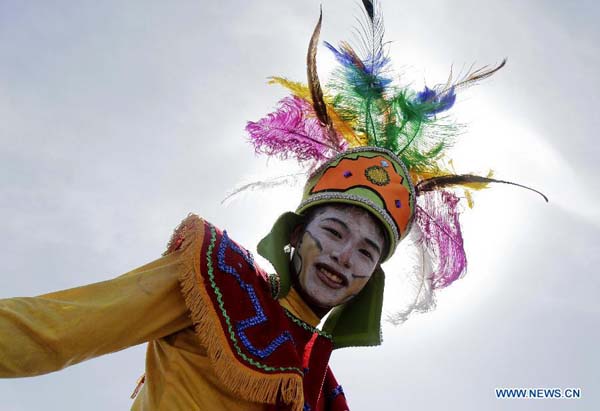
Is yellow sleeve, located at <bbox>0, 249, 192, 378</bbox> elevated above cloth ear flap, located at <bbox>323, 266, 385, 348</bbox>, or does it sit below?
below

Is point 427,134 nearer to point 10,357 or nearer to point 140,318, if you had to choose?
point 140,318

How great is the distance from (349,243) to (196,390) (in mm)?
1066

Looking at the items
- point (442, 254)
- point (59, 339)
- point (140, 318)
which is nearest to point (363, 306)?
point (442, 254)

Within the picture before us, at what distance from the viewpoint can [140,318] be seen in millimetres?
2814

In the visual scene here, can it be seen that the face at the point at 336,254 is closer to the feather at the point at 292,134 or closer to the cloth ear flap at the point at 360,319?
the cloth ear flap at the point at 360,319

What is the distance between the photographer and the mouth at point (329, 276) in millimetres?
3557

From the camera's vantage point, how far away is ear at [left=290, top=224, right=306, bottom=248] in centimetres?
377

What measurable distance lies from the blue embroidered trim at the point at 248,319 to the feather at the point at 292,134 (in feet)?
4.40

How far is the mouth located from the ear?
26 cm

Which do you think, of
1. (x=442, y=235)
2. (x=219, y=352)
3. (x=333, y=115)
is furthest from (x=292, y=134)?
(x=219, y=352)

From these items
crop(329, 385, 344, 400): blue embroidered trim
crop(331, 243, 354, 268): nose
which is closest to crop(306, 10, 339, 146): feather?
crop(331, 243, 354, 268): nose

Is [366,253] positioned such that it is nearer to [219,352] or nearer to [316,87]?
[219,352]

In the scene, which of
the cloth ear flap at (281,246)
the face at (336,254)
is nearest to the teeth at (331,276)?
the face at (336,254)

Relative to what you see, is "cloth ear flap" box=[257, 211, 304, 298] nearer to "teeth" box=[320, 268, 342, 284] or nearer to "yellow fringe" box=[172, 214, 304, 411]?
"teeth" box=[320, 268, 342, 284]
